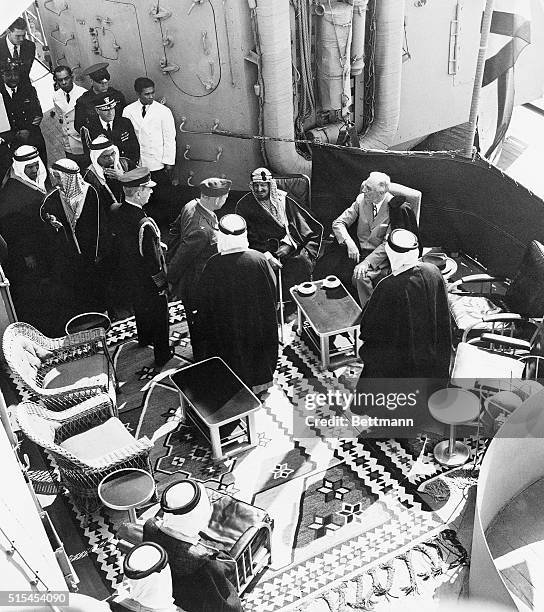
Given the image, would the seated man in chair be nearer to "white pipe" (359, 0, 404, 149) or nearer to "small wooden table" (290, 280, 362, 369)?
"small wooden table" (290, 280, 362, 369)

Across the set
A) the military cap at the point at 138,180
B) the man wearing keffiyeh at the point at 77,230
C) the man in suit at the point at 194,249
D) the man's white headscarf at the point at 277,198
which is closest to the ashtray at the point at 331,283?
the man's white headscarf at the point at 277,198

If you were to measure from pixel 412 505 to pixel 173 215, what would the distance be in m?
4.32

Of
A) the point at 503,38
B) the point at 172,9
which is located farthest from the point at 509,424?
the point at 503,38

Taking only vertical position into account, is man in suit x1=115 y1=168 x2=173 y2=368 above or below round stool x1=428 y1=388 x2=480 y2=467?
above

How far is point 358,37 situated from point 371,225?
2.30 metres

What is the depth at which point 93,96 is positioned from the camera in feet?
25.6

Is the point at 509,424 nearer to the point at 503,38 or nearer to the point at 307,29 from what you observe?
the point at 307,29

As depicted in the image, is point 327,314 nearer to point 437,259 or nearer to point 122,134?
point 437,259

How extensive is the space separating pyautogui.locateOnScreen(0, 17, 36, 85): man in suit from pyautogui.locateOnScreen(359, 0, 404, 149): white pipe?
152 inches

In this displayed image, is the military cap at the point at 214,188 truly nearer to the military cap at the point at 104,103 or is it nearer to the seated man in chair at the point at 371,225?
the seated man in chair at the point at 371,225

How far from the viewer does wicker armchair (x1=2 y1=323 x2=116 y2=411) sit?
5528mm

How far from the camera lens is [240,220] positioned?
18.8ft

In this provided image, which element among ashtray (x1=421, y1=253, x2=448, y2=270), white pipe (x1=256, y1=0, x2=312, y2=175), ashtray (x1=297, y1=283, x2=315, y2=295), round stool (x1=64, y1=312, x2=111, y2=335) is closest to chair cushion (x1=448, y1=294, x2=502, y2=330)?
ashtray (x1=421, y1=253, x2=448, y2=270)

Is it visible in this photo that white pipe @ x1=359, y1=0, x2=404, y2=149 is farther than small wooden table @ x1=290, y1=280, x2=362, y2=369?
Yes
